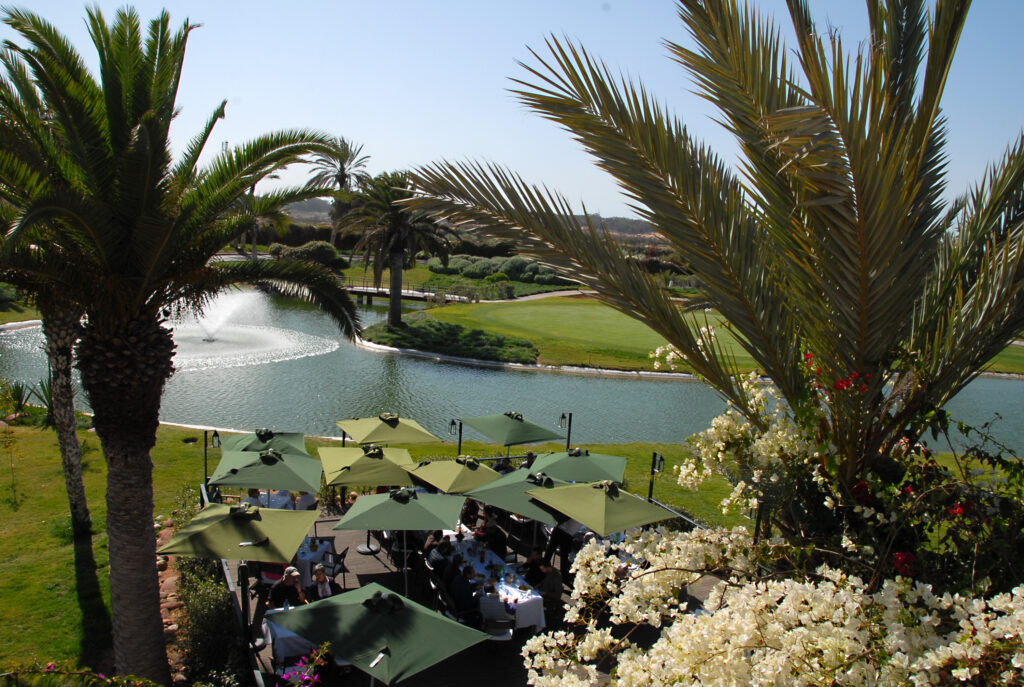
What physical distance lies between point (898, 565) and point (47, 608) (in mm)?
10426

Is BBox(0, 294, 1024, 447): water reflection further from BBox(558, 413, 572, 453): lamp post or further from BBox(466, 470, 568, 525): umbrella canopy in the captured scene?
BBox(466, 470, 568, 525): umbrella canopy

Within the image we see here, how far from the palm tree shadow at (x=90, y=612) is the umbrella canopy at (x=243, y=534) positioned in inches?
55.5

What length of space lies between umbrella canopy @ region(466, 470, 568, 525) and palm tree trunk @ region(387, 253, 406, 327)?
2434 centimetres

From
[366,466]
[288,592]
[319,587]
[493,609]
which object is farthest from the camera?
[366,466]

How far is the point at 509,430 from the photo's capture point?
14648 millimetres

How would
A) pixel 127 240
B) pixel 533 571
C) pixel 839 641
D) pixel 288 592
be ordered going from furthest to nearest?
1. pixel 533 571
2. pixel 288 592
3. pixel 127 240
4. pixel 839 641

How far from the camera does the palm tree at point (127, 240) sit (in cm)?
738

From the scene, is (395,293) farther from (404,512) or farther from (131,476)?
(131,476)

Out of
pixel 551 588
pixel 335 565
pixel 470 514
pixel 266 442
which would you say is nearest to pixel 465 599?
pixel 551 588

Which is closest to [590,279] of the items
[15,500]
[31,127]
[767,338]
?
[767,338]

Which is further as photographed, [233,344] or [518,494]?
[233,344]

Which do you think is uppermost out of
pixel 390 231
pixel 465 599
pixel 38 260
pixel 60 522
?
pixel 390 231

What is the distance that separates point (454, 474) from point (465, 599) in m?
2.81

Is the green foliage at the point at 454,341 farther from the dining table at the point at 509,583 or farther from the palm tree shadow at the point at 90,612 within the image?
the palm tree shadow at the point at 90,612
